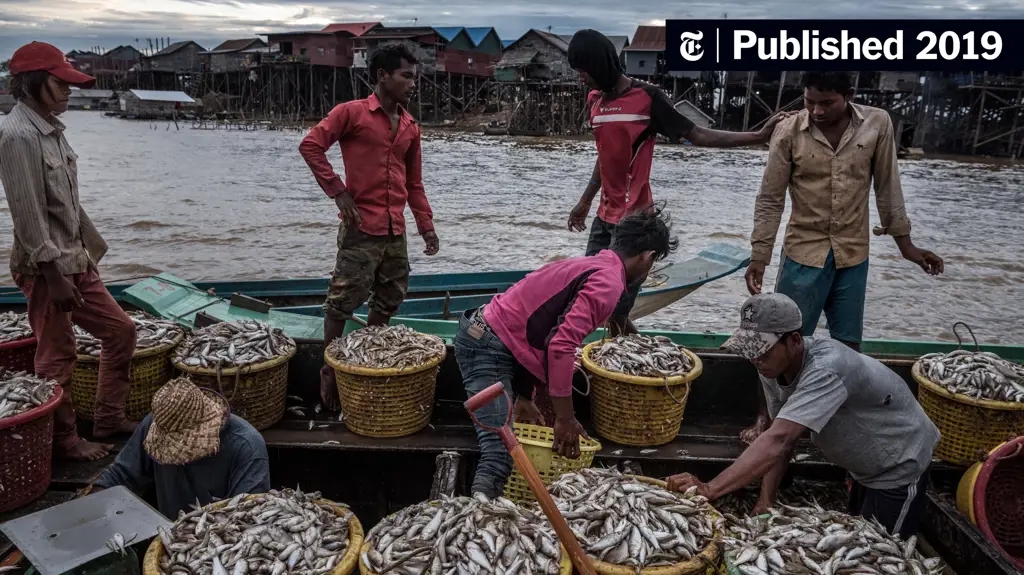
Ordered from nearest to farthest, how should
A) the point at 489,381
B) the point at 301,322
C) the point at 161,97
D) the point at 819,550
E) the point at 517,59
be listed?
1. the point at 819,550
2. the point at 489,381
3. the point at 301,322
4. the point at 517,59
5. the point at 161,97

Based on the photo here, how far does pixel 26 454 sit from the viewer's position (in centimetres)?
374

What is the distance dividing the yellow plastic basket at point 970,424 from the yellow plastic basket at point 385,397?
120 inches

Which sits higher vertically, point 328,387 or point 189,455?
point 189,455

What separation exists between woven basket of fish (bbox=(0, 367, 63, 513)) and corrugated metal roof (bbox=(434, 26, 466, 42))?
4792 cm

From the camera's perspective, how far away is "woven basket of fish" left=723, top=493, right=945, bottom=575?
8.81 feet

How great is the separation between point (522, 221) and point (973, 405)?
14.6 metres

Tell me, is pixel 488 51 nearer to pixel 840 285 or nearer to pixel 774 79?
pixel 774 79

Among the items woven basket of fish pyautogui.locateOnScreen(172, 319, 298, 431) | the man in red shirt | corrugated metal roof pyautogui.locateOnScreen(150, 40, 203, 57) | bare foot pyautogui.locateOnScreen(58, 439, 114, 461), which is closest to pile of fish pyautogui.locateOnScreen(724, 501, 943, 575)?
woven basket of fish pyautogui.locateOnScreen(172, 319, 298, 431)

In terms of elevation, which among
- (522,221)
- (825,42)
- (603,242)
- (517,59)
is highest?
(517,59)

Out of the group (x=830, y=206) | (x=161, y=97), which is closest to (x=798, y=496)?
(x=830, y=206)

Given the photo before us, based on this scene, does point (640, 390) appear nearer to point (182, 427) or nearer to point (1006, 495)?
point (1006, 495)

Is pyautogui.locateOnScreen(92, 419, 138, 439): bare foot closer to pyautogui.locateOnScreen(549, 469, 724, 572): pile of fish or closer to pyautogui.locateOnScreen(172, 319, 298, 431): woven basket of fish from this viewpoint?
pyautogui.locateOnScreen(172, 319, 298, 431): woven basket of fish

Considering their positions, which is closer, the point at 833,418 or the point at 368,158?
the point at 833,418

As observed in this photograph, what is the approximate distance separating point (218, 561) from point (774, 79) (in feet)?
135
